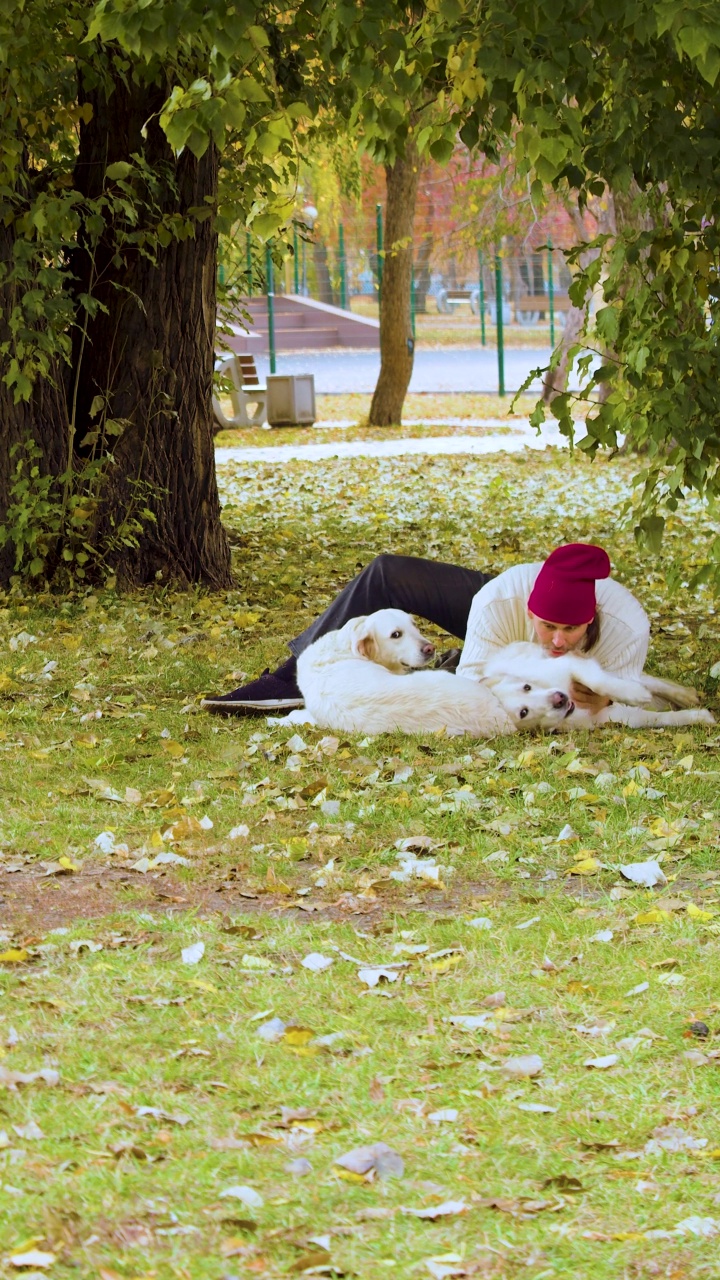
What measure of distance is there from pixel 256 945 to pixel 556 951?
81 cm

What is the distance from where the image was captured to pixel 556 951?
393 centimetres

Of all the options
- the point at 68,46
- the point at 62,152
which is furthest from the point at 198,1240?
the point at 62,152

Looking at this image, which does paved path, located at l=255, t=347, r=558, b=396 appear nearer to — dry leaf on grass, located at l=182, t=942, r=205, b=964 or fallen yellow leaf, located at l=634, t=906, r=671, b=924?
fallen yellow leaf, located at l=634, t=906, r=671, b=924

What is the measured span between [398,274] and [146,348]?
12740 mm

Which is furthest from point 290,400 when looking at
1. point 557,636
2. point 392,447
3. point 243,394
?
point 557,636

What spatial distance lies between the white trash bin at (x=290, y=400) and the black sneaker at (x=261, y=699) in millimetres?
17724

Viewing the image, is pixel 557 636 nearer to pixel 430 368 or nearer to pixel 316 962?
pixel 316 962

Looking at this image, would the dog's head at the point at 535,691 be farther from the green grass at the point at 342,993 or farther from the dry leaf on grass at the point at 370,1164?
the dry leaf on grass at the point at 370,1164

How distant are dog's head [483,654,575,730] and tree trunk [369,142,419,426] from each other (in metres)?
15.4

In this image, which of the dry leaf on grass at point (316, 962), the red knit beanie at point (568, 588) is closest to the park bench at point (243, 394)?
the red knit beanie at point (568, 588)

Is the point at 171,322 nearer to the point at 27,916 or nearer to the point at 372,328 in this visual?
the point at 27,916

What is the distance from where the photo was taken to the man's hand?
5.97 metres

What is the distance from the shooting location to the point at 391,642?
6.12 m

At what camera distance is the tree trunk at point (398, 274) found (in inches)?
820
